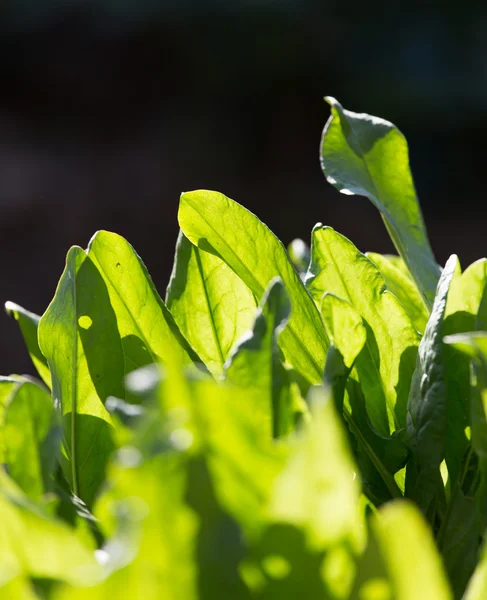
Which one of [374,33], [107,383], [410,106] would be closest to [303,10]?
[374,33]

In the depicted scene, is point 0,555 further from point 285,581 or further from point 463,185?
point 463,185

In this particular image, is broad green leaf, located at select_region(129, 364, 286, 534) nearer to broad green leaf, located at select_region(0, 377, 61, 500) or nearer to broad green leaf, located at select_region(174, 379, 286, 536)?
broad green leaf, located at select_region(174, 379, 286, 536)

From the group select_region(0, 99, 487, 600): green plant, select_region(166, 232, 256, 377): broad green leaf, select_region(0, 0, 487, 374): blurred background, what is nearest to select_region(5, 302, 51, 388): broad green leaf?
select_region(0, 99, 487, 600): green plant

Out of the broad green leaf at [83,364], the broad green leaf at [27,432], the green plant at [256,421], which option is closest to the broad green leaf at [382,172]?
the green plant at [256,421]

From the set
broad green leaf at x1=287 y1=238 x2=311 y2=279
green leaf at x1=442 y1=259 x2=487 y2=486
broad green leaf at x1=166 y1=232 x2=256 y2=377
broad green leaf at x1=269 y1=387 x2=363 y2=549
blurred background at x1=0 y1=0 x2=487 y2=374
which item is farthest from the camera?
blurred background at x1=0 y1=0 x2=487 y2=374

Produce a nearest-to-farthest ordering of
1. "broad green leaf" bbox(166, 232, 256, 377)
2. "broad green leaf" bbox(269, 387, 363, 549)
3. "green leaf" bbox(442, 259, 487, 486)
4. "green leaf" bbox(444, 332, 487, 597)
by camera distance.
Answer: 1. "broad green leaf" bbox(269, 387, 363, 549)
2. "green leaf" bbox(444, 332, 487, 597)
3. "green leaf" bbox(442, 259, 487, 486)
4. "broad green leaf" bbox(166, 232, 256, 377)

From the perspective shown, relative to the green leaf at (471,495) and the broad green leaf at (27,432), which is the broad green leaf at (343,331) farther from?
the broad green leaf at (27,432)
